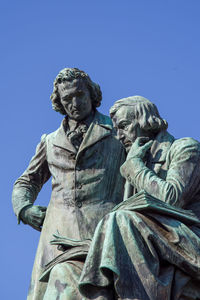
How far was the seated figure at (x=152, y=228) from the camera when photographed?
428 inches

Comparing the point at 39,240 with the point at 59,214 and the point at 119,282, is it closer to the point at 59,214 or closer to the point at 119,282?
the point at 59,214

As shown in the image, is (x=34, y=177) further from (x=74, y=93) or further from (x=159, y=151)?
(x=159, y=151)

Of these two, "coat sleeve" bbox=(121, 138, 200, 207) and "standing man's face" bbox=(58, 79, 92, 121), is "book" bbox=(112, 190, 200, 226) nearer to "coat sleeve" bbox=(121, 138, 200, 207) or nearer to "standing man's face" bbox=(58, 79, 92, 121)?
"coat sleeve" bbox=(121, 138, 200, 207)

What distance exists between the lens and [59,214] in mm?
12938

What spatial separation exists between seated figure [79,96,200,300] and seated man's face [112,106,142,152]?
0.03ft

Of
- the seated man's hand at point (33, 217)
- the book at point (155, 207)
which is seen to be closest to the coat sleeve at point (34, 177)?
the seated man's hand at point (33, 217)

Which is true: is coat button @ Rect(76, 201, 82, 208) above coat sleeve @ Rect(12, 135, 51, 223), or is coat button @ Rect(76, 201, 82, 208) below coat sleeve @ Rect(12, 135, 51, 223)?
below

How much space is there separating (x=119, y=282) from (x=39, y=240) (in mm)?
2451

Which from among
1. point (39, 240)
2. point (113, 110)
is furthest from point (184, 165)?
point (39, 240)

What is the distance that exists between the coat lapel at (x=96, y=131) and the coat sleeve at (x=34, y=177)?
0.62 meters

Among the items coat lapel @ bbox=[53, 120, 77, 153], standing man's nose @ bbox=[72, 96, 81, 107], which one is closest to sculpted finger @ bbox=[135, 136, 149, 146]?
coat lapel @ bbox=[53, 120, 77, 153]

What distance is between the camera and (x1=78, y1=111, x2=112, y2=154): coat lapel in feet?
42.8

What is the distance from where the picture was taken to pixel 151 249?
36.2ft

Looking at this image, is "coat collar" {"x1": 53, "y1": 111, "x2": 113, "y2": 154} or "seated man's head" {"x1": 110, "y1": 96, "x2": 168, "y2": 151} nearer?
"seated man's head" {"x1": 110, "y1": 96, "x2": 168, "y2": 151}
